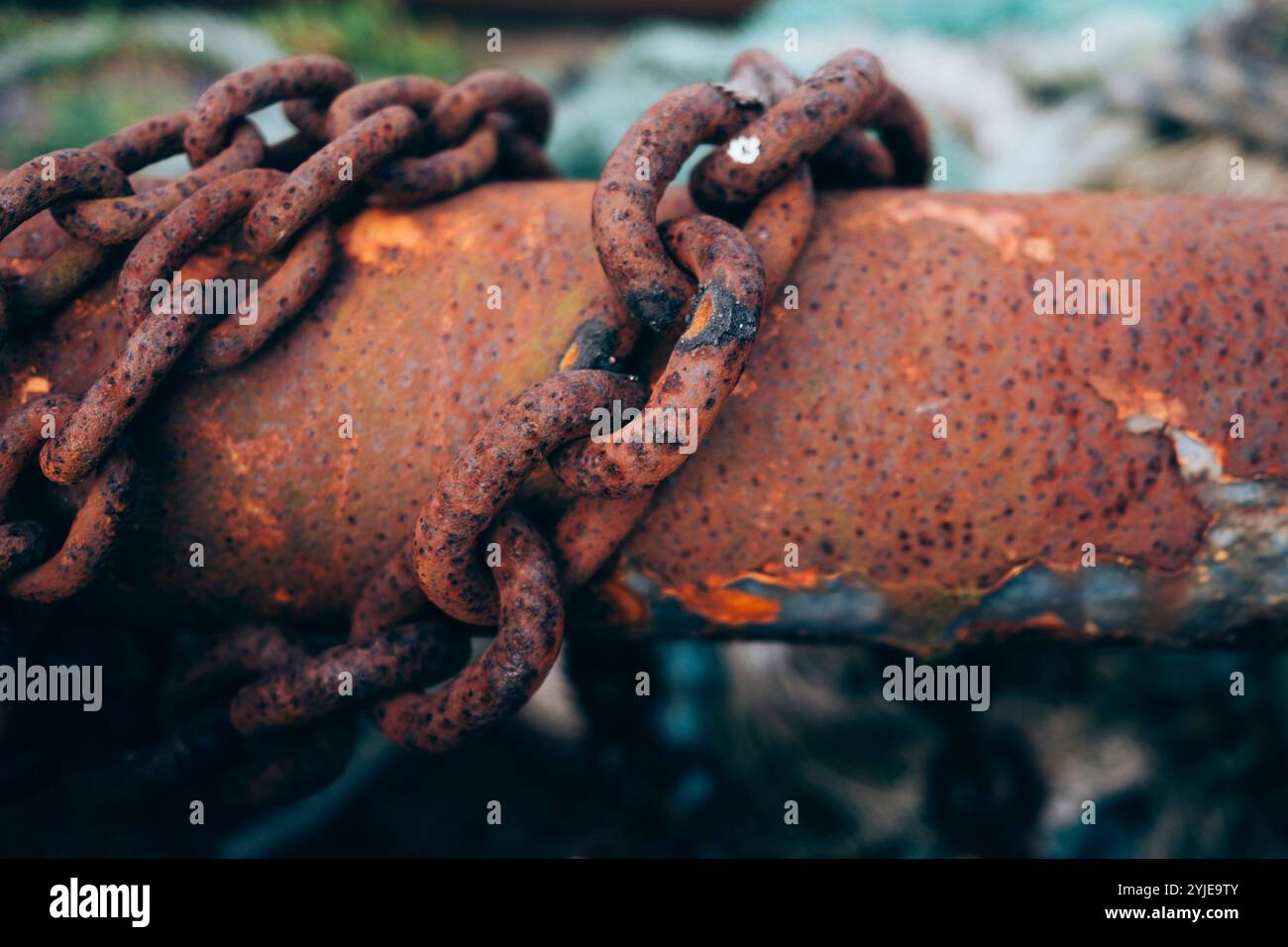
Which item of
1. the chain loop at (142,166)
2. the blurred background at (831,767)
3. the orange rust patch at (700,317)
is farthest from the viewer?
the blurred background at (831,767)

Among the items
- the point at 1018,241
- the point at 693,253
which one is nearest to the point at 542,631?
the point at 693,253

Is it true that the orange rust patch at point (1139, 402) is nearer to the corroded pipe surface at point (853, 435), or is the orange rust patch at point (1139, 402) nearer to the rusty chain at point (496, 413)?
the corroded pipe surface at point (853, 435)

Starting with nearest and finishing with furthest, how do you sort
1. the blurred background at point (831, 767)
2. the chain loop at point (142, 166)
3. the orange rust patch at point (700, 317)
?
the orange rust patch at point (700, 317), the chain loop at point (142, 166), the blurred background at point (831, 767)

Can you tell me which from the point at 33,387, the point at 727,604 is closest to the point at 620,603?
the point at 727,604

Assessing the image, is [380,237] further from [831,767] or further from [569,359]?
[831,767]

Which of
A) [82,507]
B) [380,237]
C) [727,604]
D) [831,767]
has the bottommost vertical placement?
[831,767]

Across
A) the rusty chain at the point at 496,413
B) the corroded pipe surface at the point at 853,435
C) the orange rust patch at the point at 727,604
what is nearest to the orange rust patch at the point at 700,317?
the rusty chain at the point at 496,413
